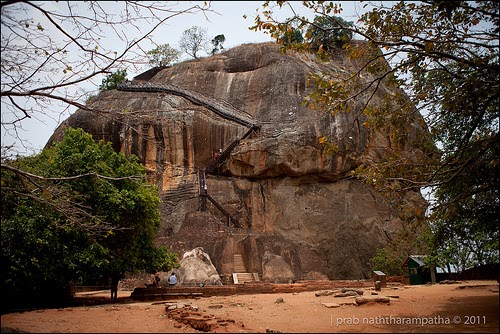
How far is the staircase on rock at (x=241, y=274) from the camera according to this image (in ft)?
65.2

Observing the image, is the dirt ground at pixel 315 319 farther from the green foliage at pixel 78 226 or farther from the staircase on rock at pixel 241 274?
the staircase on rock at pixel 241 274

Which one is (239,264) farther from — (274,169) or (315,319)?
(315,319)

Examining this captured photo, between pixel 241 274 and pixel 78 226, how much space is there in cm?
1151

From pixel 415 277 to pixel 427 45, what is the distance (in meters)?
15.6

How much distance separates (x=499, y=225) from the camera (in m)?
8.00

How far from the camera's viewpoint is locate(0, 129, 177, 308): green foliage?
1169cm

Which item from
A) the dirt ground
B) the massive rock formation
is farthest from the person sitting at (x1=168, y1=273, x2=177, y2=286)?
the massive rock formation

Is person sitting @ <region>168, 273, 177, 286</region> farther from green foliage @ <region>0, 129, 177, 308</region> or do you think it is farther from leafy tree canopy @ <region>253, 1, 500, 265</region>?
leafy tree canopy @ <region>253, 1, 500, 265</region>

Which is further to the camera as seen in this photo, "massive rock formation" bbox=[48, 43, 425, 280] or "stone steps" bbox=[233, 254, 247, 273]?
"massive rock formation" bbox=[48, 43, 425, 280]

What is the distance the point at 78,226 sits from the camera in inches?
413

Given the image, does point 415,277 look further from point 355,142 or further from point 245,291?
point 355,142

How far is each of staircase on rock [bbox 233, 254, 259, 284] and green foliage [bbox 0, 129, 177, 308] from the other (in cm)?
441

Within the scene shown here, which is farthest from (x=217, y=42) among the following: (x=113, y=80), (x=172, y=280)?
(x=172, y=280)

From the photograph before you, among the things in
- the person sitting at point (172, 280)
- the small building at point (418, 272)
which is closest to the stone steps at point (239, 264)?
the person sitting at point (172, 280)
